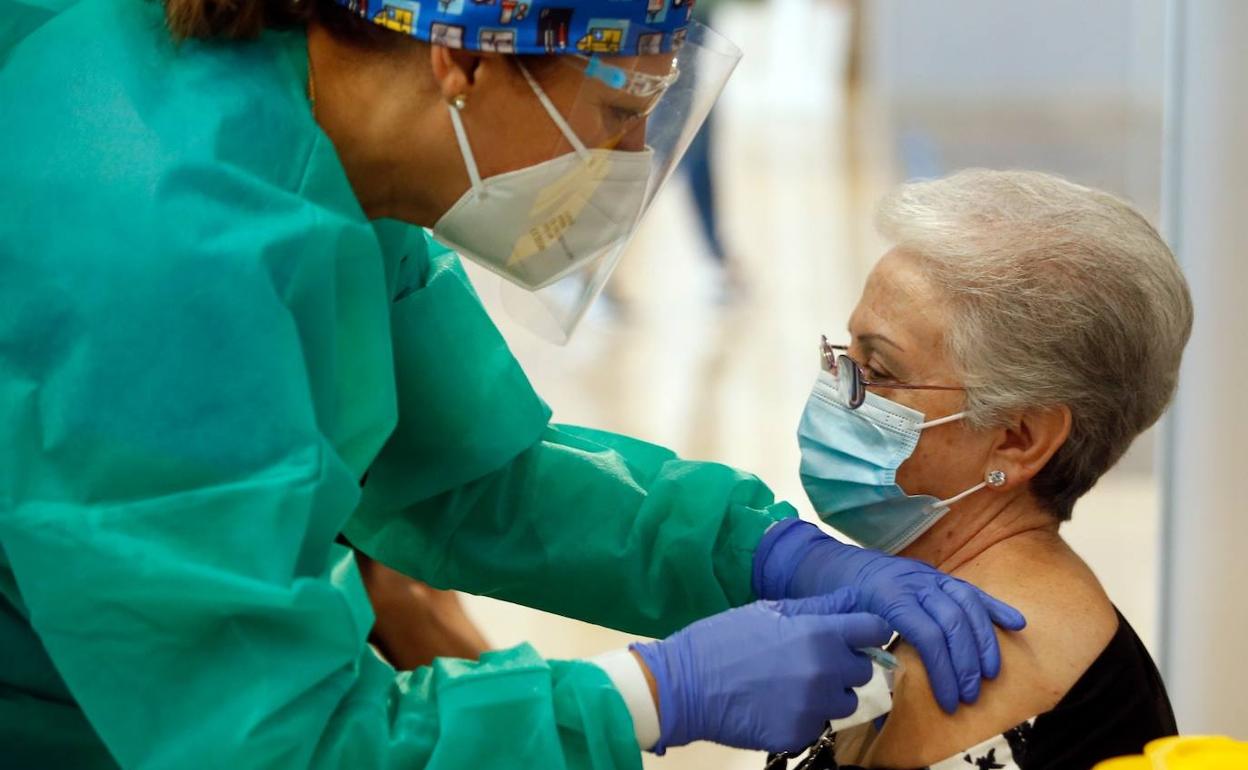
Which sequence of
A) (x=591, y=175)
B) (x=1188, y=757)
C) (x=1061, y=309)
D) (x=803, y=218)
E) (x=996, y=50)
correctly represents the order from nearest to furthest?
(x=1188, y=757) → (x=591, y=175) → (x=1061, y=309) → (x=803, y=218) → (x=996, y=50)

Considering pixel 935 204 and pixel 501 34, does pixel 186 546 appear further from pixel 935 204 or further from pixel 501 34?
pixel 935 204

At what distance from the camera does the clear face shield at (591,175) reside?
148 cm

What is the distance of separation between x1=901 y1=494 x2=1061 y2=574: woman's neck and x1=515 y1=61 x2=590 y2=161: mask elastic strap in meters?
0.66

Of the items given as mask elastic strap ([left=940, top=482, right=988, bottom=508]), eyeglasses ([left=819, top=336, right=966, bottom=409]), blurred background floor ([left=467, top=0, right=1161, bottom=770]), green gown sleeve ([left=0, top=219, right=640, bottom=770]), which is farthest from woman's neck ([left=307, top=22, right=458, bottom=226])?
blurred background floor ([left=467, top=0, right=1161, bottom=770])

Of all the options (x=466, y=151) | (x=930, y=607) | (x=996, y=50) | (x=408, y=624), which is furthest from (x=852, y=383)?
(x=996, y=50)

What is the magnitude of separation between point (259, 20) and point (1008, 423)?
36.9 inches

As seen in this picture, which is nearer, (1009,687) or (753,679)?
(753,679)

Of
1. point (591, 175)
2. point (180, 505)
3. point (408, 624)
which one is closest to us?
point (180, 505)

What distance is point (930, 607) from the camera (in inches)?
62.6

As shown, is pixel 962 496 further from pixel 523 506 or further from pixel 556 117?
pixel 556 117

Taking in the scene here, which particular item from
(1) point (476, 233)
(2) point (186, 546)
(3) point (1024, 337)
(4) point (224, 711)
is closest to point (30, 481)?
(2) point (186, 546)

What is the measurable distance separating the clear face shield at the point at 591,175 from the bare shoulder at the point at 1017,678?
0.56 meters

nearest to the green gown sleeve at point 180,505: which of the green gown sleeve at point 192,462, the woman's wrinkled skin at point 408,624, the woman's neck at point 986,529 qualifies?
the green gown sleeve at point 192,462

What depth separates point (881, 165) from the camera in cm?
820
